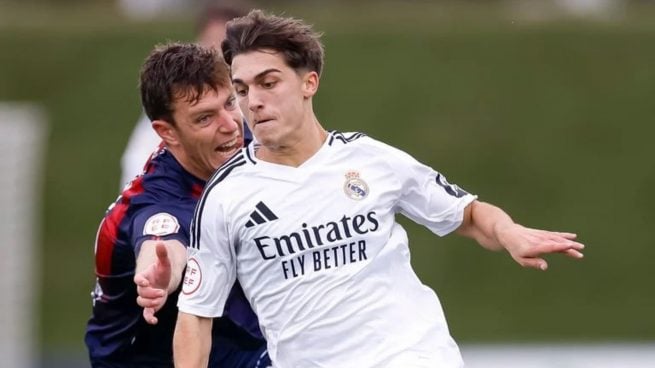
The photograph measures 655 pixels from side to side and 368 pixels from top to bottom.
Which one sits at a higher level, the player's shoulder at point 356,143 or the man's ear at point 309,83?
the man's ear at point 309,83

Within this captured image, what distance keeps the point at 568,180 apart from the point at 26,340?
4.93m

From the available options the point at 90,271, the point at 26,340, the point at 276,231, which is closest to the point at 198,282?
the point at 276,231

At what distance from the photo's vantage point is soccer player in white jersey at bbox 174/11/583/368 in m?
5.18

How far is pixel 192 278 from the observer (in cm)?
523

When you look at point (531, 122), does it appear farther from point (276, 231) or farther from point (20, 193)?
point (276, 231)

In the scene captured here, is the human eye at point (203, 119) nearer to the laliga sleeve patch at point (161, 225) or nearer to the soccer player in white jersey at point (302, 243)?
the laliga sleeve patch at point (161, 225)

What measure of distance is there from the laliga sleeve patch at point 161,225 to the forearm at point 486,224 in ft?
3.67

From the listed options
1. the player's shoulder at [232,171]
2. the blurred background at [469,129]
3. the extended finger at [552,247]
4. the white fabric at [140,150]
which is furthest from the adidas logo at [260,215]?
the blurred background at [469,129]

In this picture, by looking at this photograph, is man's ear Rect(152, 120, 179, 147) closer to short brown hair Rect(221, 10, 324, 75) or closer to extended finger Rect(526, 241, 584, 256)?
short brown hair Rect(221, 10, 324, 75)

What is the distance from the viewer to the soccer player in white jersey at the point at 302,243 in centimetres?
518

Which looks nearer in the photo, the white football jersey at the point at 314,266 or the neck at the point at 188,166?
the white football jersey at the point at 314,266

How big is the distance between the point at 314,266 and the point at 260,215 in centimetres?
27

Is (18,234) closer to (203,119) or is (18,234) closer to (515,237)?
(203,119)

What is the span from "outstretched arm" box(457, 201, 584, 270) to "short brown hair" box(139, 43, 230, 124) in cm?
115
